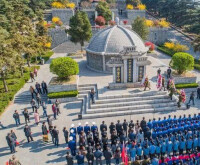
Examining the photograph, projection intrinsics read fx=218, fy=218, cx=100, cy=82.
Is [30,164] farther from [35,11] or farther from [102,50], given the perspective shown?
[35,11]

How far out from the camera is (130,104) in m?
20.0

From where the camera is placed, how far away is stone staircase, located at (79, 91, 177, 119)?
19.4m

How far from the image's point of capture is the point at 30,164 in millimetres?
13898

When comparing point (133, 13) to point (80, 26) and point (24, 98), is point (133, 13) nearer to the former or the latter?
point (80, 26)

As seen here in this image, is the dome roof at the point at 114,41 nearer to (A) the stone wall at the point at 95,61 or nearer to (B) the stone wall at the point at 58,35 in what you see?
(A) the stone wall at the point at 95,61

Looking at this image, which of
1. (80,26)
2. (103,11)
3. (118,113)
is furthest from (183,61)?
(103,11)

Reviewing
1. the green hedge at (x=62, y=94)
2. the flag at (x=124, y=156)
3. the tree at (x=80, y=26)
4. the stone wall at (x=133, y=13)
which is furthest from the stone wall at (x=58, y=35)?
the flag at (x=124, y=156)

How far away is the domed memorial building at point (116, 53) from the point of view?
2138cm

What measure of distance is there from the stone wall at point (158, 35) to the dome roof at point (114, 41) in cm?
1901

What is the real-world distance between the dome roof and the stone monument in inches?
216

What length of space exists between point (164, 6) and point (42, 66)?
3844 centimetres

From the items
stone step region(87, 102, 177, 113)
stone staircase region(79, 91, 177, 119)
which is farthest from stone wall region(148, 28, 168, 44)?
stone step region(87, 102, 177, 113)

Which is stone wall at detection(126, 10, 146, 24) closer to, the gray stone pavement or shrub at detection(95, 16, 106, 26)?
shrub at detection(95, 16, 106, 26)

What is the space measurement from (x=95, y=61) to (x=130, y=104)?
9.82 meters
